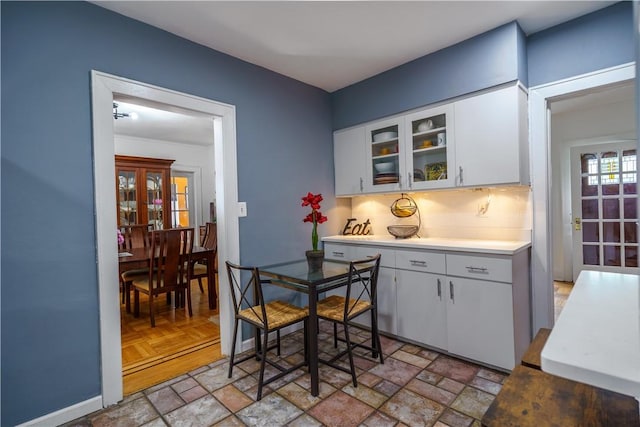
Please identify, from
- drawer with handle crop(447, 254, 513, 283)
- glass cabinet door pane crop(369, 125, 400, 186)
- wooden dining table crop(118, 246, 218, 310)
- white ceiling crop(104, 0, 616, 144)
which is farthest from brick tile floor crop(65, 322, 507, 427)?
white ceiling crop(104, 0, 616, 144)

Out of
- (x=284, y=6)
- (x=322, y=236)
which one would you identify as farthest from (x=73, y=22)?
(x=322, y=236)

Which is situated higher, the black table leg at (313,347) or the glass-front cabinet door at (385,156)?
the glass-front cabinet door at (385,156)

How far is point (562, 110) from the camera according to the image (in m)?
4.29

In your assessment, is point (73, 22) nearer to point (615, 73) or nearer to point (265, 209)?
point (265, 209)

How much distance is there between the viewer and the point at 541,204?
97.0 inches

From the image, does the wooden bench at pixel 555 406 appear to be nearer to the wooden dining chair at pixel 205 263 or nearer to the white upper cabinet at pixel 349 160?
the white upper cabinet at pixel 349 160

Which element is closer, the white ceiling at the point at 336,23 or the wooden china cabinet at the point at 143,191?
the white ceiling at the point at 336,23

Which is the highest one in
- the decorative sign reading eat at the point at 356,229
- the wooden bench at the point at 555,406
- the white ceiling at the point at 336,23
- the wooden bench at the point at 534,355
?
the white ceiling at the point at 336,23

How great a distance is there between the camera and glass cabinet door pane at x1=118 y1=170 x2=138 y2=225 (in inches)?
189

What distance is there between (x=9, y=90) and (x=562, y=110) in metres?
5.59

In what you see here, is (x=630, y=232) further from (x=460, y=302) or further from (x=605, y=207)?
(x=460, y=302)

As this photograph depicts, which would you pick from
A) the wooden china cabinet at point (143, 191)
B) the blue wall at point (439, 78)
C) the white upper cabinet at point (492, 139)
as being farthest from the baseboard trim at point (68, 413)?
the wooden china cabinet at point (143, 191)

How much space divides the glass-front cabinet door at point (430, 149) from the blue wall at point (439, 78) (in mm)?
138

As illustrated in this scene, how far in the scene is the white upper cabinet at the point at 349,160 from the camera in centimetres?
335
